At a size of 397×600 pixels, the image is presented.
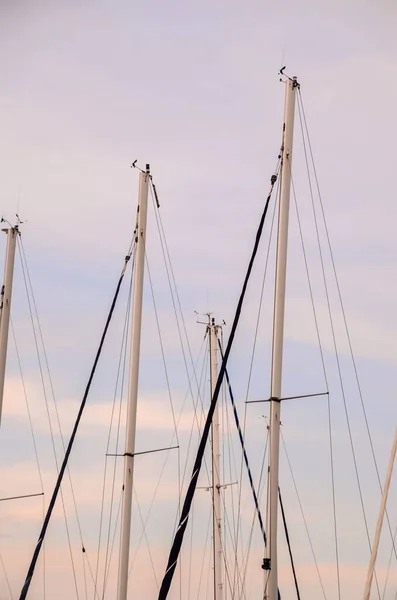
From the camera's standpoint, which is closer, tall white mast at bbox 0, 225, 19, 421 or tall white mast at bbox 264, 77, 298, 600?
tall white mast at bbox 264, 77, 298, 600

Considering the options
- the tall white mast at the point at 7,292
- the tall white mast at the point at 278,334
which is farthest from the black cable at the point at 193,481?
the tall white mast at the point at 7,292

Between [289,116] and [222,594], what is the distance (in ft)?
66.1

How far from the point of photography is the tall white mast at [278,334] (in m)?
32.8

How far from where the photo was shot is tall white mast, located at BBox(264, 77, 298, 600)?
107ft

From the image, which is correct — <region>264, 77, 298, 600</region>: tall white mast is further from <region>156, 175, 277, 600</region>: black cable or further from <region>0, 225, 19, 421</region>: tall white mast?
<region>0, 225, 19, 421</region>: tall white mast

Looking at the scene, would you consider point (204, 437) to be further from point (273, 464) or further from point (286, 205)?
point (286, 205)

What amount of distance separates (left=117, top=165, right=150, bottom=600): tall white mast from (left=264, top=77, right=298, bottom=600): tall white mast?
7.16m

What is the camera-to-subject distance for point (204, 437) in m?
35.8

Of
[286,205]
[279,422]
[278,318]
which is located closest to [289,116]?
[286,205]

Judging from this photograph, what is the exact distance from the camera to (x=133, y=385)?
135 feet

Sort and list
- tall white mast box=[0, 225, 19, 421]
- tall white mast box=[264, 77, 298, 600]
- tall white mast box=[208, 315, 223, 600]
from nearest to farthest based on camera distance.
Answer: tall white mast box=[264, 77, 298, 600], tall white mast box=[0, 225, 19, 421], tall white mast box=[208, 315, 223, 600]

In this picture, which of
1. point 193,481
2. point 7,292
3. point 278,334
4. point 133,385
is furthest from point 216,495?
point 278,334

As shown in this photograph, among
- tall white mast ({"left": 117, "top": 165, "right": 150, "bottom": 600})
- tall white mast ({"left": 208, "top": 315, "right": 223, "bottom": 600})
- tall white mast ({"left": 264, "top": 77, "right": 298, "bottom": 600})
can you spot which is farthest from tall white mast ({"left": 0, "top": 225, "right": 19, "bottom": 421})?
tall white mast ({"left": 264, "top": 77, "right": 298, "bottom": 600})

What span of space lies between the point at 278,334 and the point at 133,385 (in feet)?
25.4
